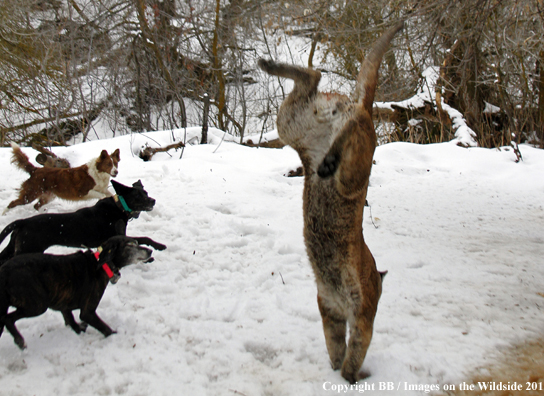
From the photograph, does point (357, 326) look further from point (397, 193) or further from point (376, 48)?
point (397, 193)

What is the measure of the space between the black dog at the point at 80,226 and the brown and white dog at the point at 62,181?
5.07 feet

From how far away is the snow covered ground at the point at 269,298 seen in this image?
8.87 feet

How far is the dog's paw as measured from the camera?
1.94 m

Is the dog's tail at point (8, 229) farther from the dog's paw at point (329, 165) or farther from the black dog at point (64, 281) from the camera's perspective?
the dog's paw at point (329, 165)

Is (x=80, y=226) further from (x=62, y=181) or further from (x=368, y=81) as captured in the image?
(x=368, y=81)

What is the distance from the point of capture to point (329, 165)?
6.41 ft

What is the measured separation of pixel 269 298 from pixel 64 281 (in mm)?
1798

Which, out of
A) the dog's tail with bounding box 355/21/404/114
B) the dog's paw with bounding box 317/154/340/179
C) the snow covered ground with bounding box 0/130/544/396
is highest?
the dog's tail with bounding box 355/21/404/114

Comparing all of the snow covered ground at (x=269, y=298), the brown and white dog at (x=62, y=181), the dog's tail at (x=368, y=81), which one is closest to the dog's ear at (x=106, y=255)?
the snow covered ground at (x=269, y=298)

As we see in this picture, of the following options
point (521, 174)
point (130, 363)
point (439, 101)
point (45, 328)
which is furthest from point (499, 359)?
point (439, 101)

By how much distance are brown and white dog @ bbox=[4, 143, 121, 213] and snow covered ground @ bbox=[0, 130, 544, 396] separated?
10.9 inches

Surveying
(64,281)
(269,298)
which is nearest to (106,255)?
(64,281)

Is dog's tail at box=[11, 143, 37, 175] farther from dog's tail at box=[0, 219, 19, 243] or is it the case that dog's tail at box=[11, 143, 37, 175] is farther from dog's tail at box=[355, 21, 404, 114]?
dog's tail at box=[355, 21, 404, 114]

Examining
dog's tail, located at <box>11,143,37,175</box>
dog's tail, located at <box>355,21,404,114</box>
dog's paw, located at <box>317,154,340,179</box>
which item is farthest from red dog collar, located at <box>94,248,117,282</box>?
dog's tail, located at <box>11,143,37,175</box>
